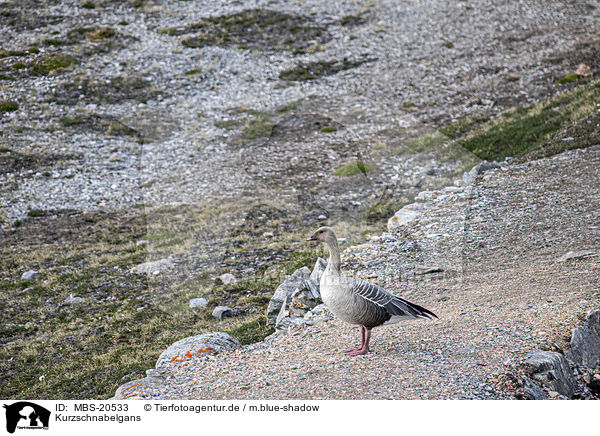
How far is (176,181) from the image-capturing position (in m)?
31.0

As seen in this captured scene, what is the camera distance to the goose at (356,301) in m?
8.12

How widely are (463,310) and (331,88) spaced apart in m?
32.0

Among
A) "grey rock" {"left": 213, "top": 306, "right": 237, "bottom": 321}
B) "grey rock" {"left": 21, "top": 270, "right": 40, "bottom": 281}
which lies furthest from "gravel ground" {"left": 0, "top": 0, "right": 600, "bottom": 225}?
"grey rock" {"left": 213, "top": 306, "right": 237, "bottom": 321}

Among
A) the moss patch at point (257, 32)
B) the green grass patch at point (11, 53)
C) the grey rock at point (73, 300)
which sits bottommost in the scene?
the grey rock at point (73, 300)

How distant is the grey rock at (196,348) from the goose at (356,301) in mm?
4816

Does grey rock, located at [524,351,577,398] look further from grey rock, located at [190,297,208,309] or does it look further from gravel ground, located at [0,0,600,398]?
grey rock, located at [190,297,208,309]

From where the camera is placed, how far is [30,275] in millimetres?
20625

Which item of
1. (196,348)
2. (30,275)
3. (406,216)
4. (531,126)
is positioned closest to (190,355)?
(196,348)

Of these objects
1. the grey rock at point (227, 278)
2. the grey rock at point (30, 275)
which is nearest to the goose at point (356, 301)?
the grey rock at point (227, 278)

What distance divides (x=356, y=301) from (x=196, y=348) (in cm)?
547

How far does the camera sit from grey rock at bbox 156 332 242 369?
1187 centimetres

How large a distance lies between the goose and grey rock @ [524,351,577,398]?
1883 mm

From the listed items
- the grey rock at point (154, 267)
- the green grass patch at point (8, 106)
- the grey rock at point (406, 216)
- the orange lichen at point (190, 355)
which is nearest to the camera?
the orange lichen at point (190, 355)
